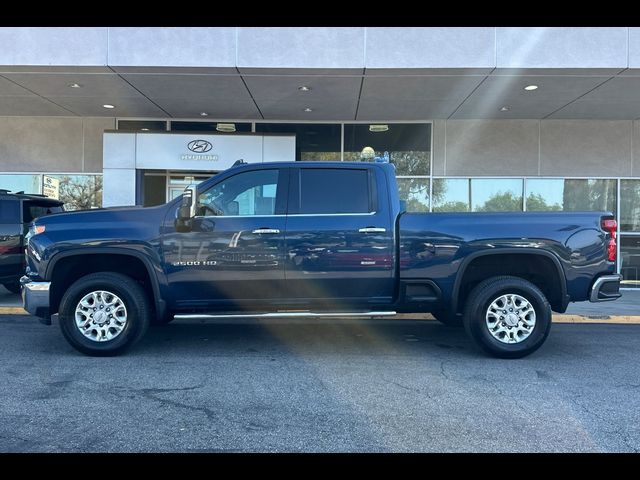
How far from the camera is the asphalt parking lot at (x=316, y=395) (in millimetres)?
3301

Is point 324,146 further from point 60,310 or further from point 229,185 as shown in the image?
point 60,310

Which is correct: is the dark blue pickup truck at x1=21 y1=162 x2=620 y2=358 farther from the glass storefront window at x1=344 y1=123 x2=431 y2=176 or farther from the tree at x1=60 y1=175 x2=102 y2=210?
the tree at x1=60 y1=175 x2=102 y2=210

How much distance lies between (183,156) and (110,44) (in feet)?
9.95

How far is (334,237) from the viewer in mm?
5211

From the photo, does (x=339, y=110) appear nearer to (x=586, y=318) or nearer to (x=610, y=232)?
(x=586, y=318)

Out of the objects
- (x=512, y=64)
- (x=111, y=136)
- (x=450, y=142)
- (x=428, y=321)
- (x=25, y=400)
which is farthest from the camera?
(x=450, y=142)

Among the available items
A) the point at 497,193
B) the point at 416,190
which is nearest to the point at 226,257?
the point at 416,190

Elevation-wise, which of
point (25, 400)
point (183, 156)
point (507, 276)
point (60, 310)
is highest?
point (183, 156)

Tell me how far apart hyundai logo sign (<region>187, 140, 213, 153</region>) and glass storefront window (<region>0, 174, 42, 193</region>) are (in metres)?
4.05

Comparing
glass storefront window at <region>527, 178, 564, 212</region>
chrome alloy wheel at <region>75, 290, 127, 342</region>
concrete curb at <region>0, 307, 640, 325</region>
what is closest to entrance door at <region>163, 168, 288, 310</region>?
chrome alloy wheel at <region>75, 290, 127, 342</region>

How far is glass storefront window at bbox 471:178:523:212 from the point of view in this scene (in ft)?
38.3

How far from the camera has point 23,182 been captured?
12.0 metres

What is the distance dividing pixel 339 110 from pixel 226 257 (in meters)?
6.66

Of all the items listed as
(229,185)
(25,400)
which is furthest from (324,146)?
(25,400)
